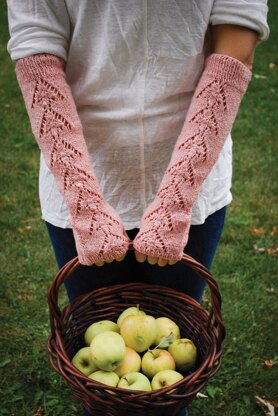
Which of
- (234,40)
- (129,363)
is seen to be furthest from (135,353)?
(234,40)

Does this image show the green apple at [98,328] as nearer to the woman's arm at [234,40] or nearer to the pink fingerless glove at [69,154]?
the pink fingerless glove at [69,154]

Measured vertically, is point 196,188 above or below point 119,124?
below

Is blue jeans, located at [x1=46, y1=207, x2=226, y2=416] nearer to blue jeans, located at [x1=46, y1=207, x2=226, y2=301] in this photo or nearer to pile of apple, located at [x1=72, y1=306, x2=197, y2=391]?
blue jeans, located at [x1=46, y1=207, x2=226, y2=301]

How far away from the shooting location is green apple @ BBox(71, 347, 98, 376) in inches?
54.7

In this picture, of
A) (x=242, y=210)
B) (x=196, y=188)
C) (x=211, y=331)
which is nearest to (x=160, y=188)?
(x=196, y=188)

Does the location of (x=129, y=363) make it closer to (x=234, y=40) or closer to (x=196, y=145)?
(x=196, y=145)

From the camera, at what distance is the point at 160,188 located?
4.48 ft

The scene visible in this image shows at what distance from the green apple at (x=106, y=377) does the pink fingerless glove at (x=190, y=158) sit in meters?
0.32

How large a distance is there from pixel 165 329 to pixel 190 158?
0.48 m

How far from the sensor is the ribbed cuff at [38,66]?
1.31m

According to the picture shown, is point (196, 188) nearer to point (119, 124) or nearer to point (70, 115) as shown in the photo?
point (119, 124)

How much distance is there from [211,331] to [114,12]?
840 mm

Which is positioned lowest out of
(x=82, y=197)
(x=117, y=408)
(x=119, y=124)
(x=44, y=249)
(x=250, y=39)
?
(x=44, y=249)

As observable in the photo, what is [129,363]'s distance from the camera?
4.67 feet
